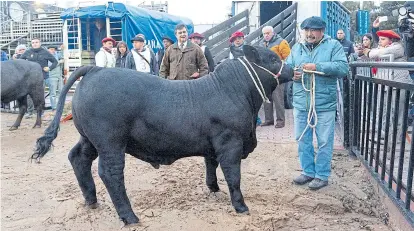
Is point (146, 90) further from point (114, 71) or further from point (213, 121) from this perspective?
Answer: point (213, 121)

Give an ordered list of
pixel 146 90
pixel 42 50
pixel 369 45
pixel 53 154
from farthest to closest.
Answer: pixel 42 50 → pixel 369 45 → pixel 53 154 → pixel 146 90

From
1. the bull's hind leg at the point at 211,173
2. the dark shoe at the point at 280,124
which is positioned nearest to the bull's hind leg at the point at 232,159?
the bull's hind leg at the point at 211,173

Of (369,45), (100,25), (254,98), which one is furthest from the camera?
(100,25)

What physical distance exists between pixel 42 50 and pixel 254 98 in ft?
27.2

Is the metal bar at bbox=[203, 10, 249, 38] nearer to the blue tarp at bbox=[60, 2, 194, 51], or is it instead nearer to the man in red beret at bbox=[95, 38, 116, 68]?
the man in red beret at bbox=[95, 38, 116, 68]

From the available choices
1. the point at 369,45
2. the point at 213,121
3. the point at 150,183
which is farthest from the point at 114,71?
the point at 369,45

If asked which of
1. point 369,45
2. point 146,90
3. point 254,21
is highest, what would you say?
point 254,21

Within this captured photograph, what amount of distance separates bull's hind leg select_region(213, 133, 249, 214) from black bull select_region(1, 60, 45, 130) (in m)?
6.65

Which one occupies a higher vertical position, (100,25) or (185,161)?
(100,25)

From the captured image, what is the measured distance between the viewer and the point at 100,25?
15266mm

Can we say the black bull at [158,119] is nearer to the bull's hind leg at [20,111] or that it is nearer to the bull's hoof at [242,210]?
the bull's hoof at [242,210]

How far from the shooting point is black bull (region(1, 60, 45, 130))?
29.5 feet

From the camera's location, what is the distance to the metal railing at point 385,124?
352 cm

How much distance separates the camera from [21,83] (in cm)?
923
